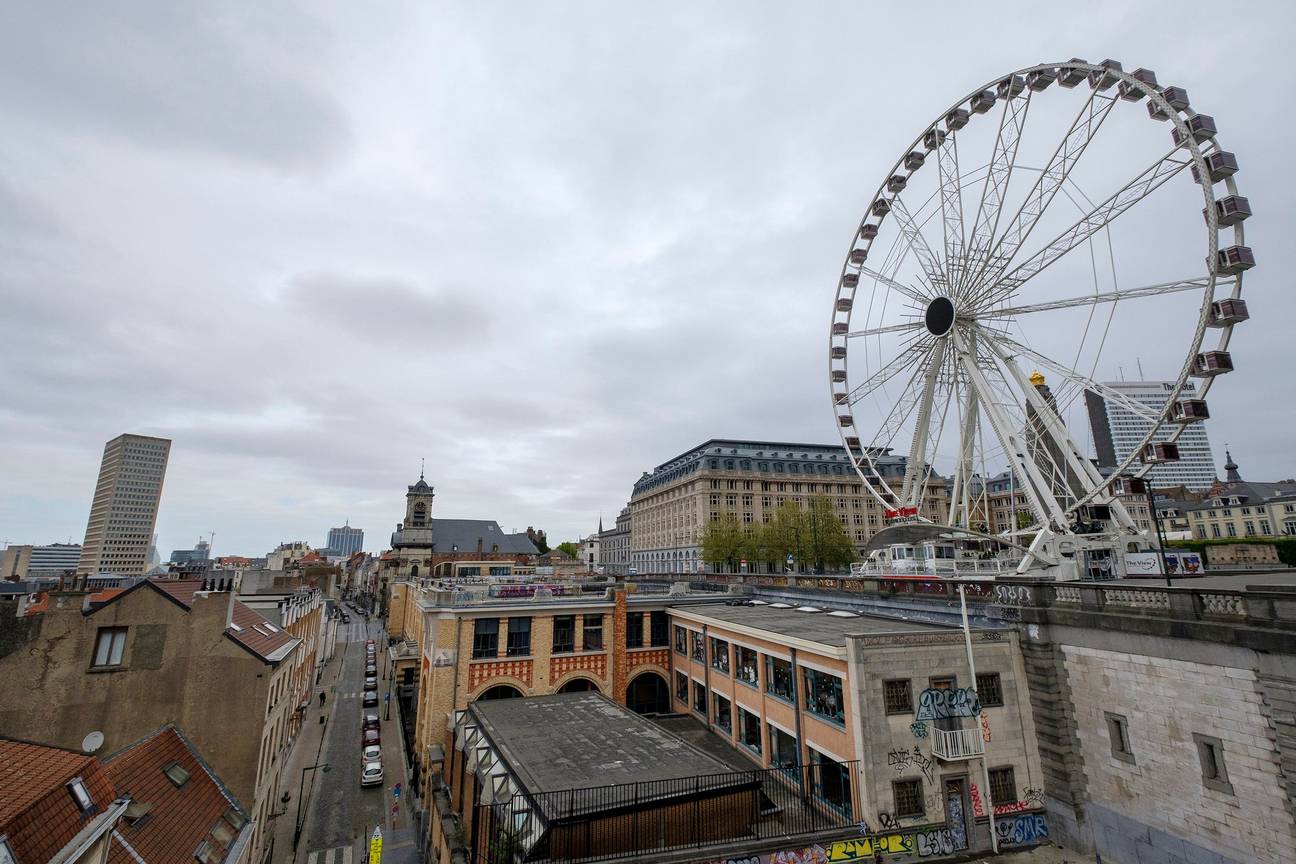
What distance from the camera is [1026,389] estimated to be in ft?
119

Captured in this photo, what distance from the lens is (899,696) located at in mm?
21875

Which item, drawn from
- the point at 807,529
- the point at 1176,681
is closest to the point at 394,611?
the point at 807,529

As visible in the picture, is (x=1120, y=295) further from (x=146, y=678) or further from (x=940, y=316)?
(x=146, y=678)

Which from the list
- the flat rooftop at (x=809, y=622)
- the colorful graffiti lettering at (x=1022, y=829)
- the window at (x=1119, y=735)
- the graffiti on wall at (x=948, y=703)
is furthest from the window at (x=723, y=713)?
the window at (x=1119, y=735)

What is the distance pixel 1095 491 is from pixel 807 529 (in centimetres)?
6483

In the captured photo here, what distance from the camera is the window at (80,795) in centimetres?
1435

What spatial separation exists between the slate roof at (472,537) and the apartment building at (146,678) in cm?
10887

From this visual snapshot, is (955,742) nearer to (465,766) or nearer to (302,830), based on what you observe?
(465,766)

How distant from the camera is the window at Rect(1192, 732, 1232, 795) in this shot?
710 inches

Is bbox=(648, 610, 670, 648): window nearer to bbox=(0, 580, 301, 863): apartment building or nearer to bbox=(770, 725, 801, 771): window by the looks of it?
bbox=(770, 725, 801, 771): window

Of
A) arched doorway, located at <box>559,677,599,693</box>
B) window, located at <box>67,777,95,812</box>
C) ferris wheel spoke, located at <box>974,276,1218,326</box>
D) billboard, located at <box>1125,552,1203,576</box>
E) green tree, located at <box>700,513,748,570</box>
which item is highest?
ferris wheel spoke, located at <box>974,276,1218,326</box>

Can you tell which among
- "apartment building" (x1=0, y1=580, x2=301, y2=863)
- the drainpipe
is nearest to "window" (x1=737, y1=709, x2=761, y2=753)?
the drainpipe

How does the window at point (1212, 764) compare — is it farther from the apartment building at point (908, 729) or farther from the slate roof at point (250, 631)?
the slate roof at point (250, 631)

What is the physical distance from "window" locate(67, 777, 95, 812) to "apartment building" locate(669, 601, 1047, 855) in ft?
66.2
